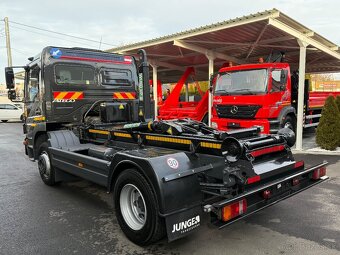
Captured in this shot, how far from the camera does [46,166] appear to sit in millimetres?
5938

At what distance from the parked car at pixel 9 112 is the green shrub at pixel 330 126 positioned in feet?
75.2

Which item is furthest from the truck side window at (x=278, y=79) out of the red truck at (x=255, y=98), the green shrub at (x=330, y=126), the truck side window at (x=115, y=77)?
the truck side window at (x=115, y=77)

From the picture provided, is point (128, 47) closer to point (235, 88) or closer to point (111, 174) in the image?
point (235, 88)

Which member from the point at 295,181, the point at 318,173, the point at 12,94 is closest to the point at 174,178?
the point at 295,181

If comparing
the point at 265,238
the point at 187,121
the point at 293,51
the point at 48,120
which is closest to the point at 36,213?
the point at 48,120

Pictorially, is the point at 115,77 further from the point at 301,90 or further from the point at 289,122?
the point at 289,122

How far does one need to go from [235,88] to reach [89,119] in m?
5.16

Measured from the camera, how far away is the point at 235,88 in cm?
979

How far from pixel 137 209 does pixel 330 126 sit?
7281 millimetres

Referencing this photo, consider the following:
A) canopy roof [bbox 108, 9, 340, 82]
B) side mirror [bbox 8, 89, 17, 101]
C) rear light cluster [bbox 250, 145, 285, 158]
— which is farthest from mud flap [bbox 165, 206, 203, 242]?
canopy roof [bbox 108, 9, 340, 82]

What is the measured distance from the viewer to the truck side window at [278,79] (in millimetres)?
9340

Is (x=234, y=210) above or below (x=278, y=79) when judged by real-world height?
below

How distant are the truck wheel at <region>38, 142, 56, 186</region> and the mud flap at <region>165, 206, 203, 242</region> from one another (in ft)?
11.6

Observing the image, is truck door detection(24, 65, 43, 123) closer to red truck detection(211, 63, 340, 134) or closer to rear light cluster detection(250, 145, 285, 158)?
rear light cluster detection(250, 145, 285, 158)
